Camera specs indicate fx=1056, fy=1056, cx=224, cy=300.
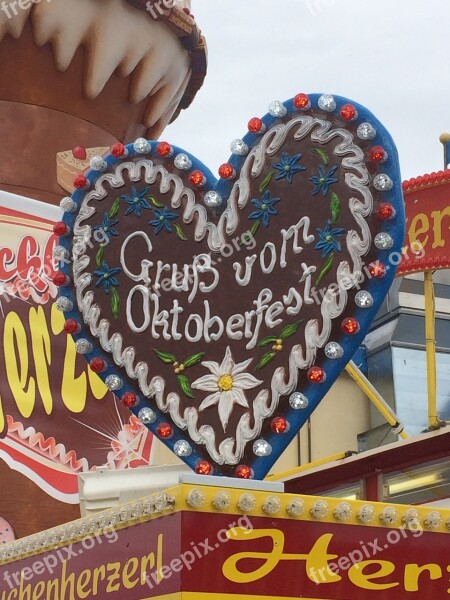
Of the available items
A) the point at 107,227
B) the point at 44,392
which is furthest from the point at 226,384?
the point at 44,392

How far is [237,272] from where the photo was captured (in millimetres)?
6895

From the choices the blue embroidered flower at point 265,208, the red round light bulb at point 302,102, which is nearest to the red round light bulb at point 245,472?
the blue embroidered flower at point 265,208

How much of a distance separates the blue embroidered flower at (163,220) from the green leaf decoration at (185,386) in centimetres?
105

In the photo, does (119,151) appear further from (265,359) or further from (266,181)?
(265,359)

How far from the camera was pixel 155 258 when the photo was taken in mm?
7484

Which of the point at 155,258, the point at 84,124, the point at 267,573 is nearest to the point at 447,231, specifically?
the point at 84,124

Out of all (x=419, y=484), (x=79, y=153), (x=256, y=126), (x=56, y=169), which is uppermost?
(x=79, y=153)

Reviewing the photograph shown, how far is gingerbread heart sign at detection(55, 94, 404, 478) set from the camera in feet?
20.4

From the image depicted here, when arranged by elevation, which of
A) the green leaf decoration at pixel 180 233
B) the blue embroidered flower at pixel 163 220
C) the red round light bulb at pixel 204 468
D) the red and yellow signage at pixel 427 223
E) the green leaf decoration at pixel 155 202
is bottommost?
the red round light bulb at pixel 204 468

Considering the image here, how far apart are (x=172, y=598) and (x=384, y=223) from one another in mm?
2434

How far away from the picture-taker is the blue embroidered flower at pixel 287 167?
6.53m

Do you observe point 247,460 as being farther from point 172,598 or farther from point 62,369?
point 62,369

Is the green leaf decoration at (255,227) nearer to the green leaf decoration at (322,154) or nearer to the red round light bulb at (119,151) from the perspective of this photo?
the green leaf decoration at (322,154)

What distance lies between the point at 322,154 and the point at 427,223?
6.41m
